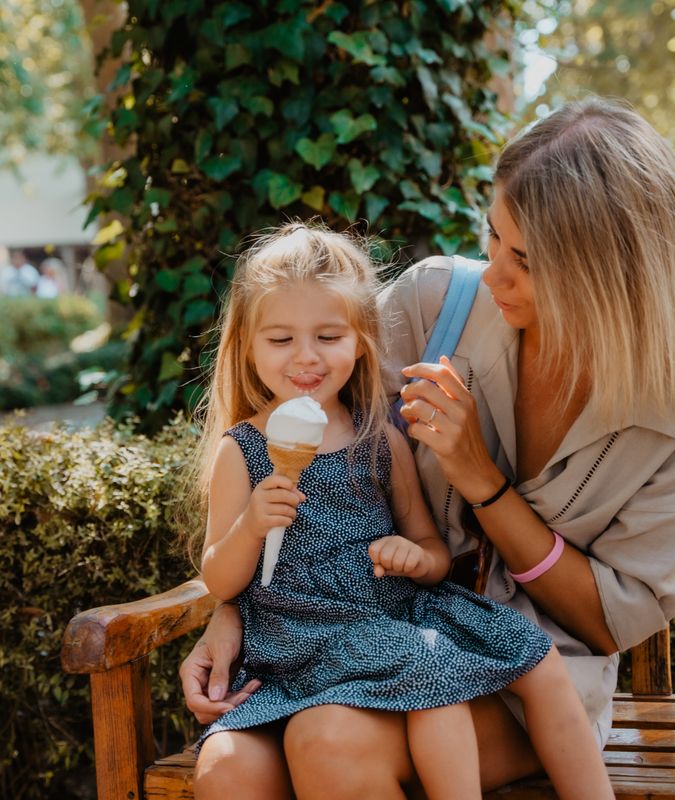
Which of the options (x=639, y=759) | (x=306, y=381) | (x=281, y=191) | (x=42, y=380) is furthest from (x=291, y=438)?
(x=42, y=380)

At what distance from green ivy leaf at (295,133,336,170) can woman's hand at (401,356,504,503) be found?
1329 mm

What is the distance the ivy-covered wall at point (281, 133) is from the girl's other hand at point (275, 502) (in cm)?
130

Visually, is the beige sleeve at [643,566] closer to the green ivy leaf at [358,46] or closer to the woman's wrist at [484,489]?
the woman's wrist at [484,489]

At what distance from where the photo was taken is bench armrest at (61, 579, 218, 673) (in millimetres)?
2010

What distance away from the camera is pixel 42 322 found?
18141 millimetres

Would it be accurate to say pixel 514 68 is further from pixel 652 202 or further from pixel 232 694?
pixel 232 694

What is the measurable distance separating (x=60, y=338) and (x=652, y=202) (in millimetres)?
17392

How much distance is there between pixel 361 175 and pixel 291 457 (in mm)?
1662

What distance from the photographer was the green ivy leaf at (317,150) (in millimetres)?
3275

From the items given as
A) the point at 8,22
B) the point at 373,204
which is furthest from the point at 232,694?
the point at 8,22

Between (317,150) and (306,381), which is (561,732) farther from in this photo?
(317,150)

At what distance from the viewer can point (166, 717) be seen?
3.21m

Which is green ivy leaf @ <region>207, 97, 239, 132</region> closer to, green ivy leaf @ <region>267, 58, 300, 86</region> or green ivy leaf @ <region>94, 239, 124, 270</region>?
green ivy leaf @ <region>267, 58, 300, 86</region>

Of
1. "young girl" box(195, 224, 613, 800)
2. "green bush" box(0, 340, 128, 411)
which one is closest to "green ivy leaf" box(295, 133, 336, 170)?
"young girl" box(195, 224, 613, 800)
